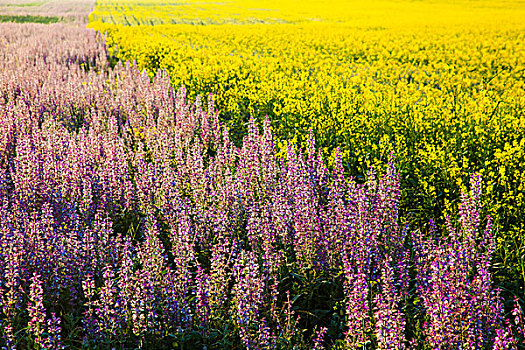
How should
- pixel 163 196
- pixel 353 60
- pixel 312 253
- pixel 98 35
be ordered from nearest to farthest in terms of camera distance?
pixel 312 253
pixel 163 196
pixel 353 60
pixel 98 35

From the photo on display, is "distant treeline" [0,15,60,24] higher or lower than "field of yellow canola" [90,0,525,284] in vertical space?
higher

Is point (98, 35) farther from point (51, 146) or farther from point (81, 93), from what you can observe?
point (51, 146)

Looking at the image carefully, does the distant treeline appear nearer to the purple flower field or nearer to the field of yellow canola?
the field of yellow canola

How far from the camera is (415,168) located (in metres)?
→ 6.15

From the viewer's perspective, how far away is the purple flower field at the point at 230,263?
11.7 ft

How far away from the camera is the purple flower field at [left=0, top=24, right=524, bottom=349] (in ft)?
11.7

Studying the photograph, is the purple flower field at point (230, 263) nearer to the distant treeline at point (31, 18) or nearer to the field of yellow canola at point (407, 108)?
the field of yellow canola at point (407, 108)

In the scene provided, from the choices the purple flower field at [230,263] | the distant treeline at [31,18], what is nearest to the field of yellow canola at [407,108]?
the purple flower field at [230,263]

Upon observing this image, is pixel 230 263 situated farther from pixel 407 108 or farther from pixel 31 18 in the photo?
pixel 31 18

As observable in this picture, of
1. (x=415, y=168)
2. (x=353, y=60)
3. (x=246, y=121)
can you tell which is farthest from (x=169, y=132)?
(x=353, y=60)

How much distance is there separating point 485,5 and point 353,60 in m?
39.4

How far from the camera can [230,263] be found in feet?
17.0

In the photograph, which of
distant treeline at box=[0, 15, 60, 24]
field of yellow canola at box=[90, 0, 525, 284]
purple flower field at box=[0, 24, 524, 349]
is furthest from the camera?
distant treeline at box=[0, 15, 60, 24]

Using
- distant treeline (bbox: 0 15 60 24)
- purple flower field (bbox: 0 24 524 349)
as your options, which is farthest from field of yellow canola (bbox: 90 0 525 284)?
distant treeline (bbox: 0 15 60 24)
